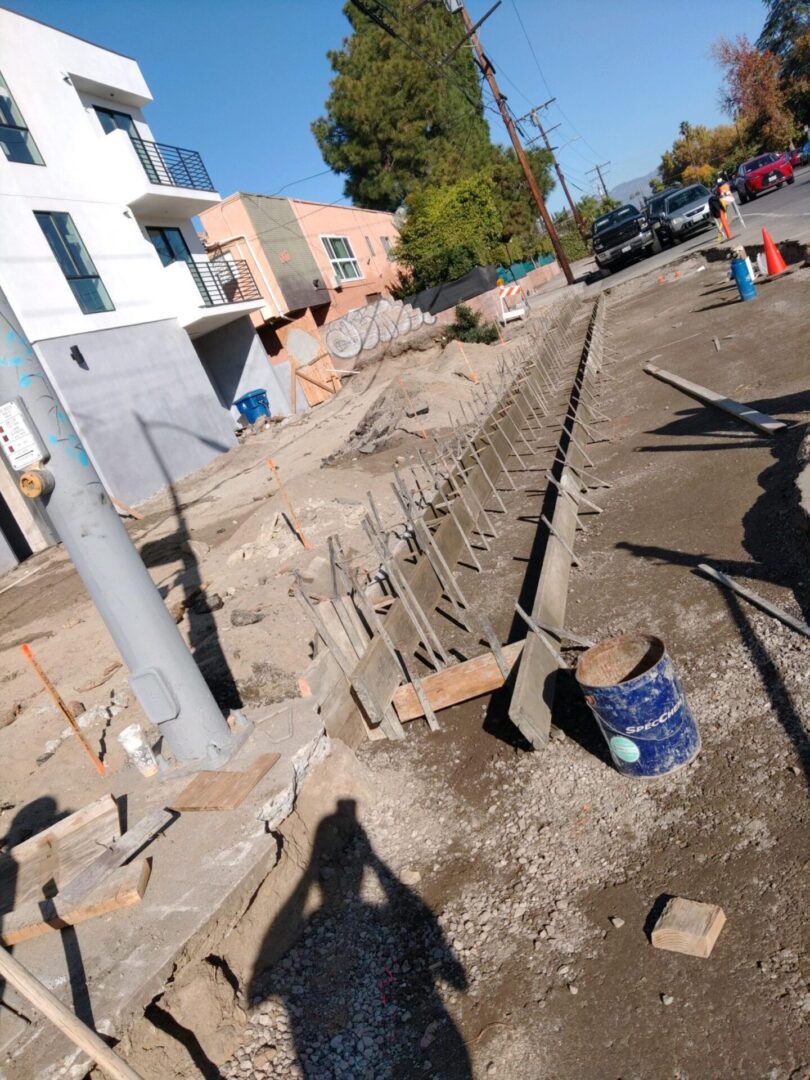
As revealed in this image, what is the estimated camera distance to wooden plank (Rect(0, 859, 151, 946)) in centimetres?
345

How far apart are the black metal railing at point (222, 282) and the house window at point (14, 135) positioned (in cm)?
583

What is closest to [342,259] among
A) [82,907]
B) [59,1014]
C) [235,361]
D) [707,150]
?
[235,361]

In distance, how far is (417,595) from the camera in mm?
6340

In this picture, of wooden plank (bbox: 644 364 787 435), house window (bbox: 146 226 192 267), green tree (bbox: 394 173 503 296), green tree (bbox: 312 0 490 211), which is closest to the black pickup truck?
green tree (bbox: 394 173 503 296)

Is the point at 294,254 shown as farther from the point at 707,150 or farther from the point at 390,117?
the point at 707,150

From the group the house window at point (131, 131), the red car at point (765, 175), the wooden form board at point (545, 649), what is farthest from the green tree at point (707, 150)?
the wooden form board at point (545, 649)

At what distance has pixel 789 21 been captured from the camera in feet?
172

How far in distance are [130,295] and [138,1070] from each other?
19.6 m

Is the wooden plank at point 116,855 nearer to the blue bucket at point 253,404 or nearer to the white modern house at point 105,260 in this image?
the white modern house at point 105,260

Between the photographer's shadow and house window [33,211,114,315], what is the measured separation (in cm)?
1691

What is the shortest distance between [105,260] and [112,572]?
686 inches

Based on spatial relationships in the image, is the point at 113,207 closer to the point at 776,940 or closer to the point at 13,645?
the point at 13,645

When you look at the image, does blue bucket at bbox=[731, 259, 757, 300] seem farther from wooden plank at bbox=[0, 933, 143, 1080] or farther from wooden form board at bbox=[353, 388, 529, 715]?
wooden plank at bbox=[0, 933, 143, 1080]

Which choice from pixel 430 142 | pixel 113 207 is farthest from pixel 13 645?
pixel 430 142
